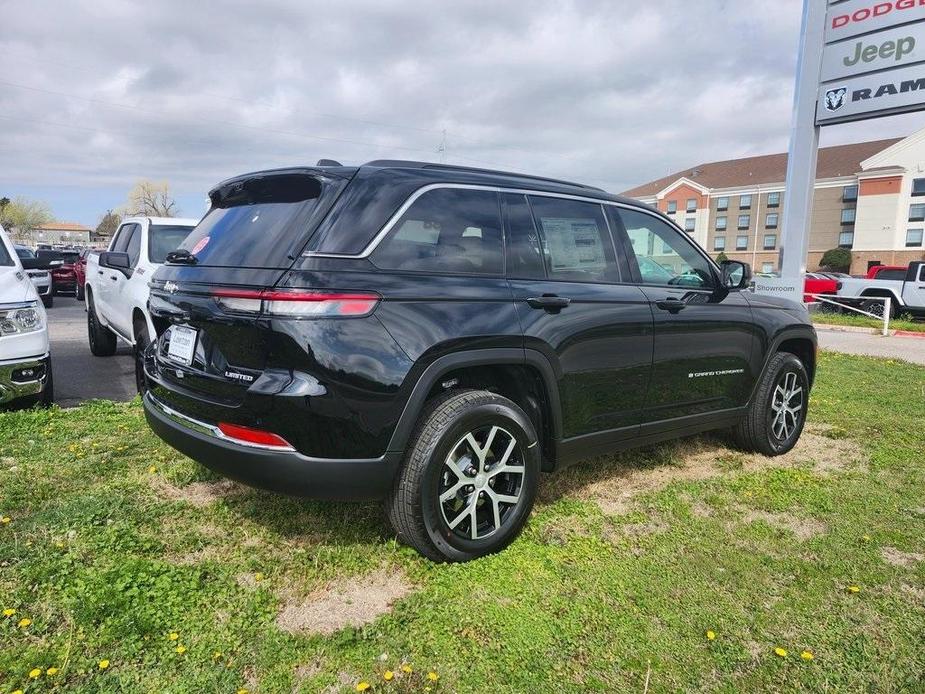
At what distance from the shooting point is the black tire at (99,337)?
28.8 feet

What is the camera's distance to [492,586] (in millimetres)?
2887

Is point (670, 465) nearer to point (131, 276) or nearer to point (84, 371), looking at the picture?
point (131, 276)

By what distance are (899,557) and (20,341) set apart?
19.6 ft

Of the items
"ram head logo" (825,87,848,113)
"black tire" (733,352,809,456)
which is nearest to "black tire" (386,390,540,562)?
"black tire" (733,352,809,456)

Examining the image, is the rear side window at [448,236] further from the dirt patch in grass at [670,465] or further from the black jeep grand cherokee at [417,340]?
the dirt patch in grass at [670,465]

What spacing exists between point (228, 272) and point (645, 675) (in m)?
2.34

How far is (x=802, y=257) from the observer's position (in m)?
10.6

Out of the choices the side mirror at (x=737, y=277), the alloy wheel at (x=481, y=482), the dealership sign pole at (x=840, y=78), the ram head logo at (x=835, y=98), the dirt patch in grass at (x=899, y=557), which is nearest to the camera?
the alloy wheel at (x=481, y=482)

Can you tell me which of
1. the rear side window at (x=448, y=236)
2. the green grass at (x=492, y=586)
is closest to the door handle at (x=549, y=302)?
the rear side window at (x=448, y=236)

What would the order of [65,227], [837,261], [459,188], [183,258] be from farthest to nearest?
[65,227] < [837,261] < [183,258] < [459,188]

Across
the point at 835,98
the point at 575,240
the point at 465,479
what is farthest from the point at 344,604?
the point at 835,98

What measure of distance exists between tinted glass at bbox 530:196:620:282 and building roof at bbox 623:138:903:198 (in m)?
70.3

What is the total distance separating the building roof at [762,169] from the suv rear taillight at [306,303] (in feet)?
236

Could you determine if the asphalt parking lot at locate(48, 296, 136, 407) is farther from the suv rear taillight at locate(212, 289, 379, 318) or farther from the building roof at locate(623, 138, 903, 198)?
the building roof at locate(623, 138, 903, 198)
